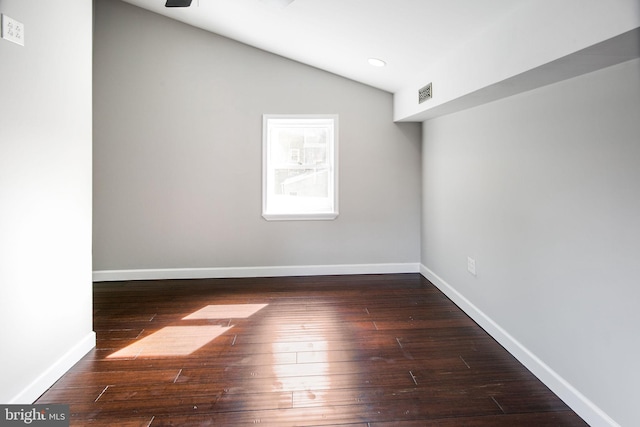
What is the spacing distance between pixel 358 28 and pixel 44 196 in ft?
7.85

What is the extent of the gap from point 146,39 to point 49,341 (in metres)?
3.26

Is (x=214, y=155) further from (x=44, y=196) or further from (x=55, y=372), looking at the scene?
(x=55, y=372)

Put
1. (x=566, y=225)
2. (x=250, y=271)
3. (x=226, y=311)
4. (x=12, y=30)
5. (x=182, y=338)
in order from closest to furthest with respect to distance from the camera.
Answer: (x=12, y=30) < (x=566, y=225) < (x=182, y=338) < (x=226, y=311) < (x=250, y=271)

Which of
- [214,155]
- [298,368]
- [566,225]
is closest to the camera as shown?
[566,225]

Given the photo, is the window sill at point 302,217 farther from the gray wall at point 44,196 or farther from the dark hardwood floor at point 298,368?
the gray wall at point 44,196

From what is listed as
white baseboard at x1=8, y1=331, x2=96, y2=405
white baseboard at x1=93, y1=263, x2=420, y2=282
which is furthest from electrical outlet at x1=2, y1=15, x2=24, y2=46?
white baseboard at x1=93, y1=263, x2=420, y2=282

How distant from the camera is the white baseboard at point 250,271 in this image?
418cm

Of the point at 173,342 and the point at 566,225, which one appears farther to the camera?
Answer: the point at 173,342

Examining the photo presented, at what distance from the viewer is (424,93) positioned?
3.31 metres

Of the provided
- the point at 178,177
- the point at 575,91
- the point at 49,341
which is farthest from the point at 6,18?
the point at 575,91

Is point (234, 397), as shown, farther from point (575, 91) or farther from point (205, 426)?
point (575, 91)

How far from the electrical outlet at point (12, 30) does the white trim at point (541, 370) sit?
11.0 feet

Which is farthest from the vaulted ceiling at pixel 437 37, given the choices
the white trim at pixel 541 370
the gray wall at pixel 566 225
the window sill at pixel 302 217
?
the white trim at pixel 541 370

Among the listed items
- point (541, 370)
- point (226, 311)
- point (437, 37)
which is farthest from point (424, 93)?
point (226, 311)
